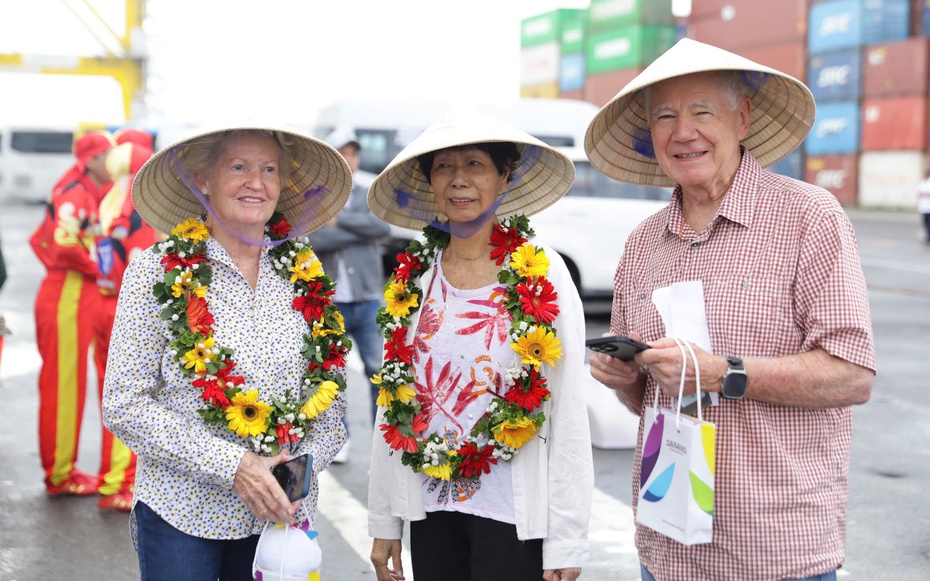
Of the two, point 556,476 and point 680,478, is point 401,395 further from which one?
point 680,478

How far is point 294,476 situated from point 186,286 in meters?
0.61

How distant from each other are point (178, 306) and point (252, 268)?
29cm

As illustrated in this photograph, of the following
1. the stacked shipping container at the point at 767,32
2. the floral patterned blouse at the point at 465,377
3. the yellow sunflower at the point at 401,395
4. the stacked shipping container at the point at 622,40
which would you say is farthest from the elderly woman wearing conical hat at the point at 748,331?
the stacked shipping container at the point at 622,40

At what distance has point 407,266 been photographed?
3062 mm

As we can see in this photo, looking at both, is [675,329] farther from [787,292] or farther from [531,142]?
[531,142]

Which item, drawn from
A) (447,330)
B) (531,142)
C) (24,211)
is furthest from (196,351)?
(24,211)

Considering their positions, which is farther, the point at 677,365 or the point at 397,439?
the point at 397,439

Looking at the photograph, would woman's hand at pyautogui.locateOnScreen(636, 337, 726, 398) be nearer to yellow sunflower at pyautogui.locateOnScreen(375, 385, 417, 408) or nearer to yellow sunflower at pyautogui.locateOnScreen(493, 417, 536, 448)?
yellow sunflower at pyautogui.locateOnScreen(493, 417, 536, 448)

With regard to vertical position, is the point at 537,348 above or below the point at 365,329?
above

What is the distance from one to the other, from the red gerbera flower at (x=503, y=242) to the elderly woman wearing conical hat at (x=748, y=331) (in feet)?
1.64

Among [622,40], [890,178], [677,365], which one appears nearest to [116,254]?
[677,365]

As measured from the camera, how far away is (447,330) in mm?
2877

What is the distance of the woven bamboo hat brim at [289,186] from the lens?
9.60 ft

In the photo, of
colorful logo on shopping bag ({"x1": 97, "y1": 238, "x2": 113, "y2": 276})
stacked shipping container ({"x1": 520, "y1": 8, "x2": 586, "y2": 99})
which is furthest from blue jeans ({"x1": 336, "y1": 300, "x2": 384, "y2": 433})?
stacked shipping container ({"x1": 520, "y1": 8, "x2": 586, "y2": 99})
